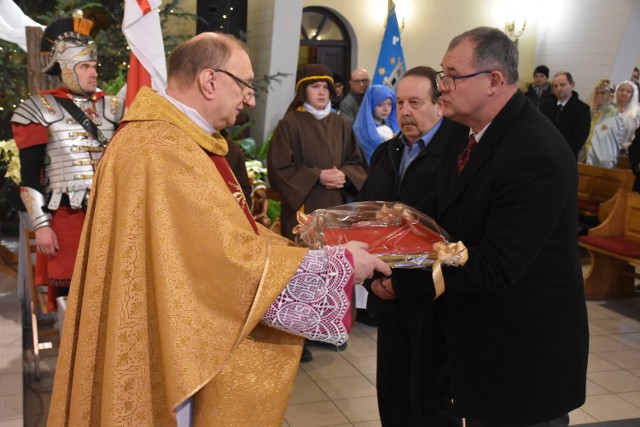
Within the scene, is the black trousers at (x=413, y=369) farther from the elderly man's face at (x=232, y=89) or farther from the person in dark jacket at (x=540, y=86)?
the person in dark jacket at (x=540, y=86)

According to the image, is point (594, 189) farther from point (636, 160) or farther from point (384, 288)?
point (384, 288)

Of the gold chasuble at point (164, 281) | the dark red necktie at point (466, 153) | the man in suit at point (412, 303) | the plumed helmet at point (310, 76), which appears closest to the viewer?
the gold chasuble at point (164, 281)

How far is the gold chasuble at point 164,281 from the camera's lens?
203cm

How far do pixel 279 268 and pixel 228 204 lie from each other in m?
0.23

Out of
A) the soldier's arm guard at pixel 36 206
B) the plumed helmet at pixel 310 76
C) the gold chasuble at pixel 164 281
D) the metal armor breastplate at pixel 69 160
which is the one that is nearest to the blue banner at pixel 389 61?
the plumed helmet at pixel 310 76

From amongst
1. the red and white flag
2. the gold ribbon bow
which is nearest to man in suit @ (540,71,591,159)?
the red and white flag

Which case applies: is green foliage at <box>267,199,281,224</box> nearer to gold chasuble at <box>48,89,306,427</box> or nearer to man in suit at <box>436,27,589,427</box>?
man in suit at <box>436,27,589,427</box>

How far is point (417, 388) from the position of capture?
2812 millimetres

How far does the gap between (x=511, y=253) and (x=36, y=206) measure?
2.62 metres

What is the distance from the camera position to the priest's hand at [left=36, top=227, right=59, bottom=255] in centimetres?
383

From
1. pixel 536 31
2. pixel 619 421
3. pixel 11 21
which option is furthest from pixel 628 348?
pixel 536 31

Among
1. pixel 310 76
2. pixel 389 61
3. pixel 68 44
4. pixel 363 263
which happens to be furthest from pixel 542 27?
pixel 363 263

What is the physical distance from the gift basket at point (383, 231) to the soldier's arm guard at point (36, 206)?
183 cm

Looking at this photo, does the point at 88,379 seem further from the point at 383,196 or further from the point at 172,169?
the point at 383,196
